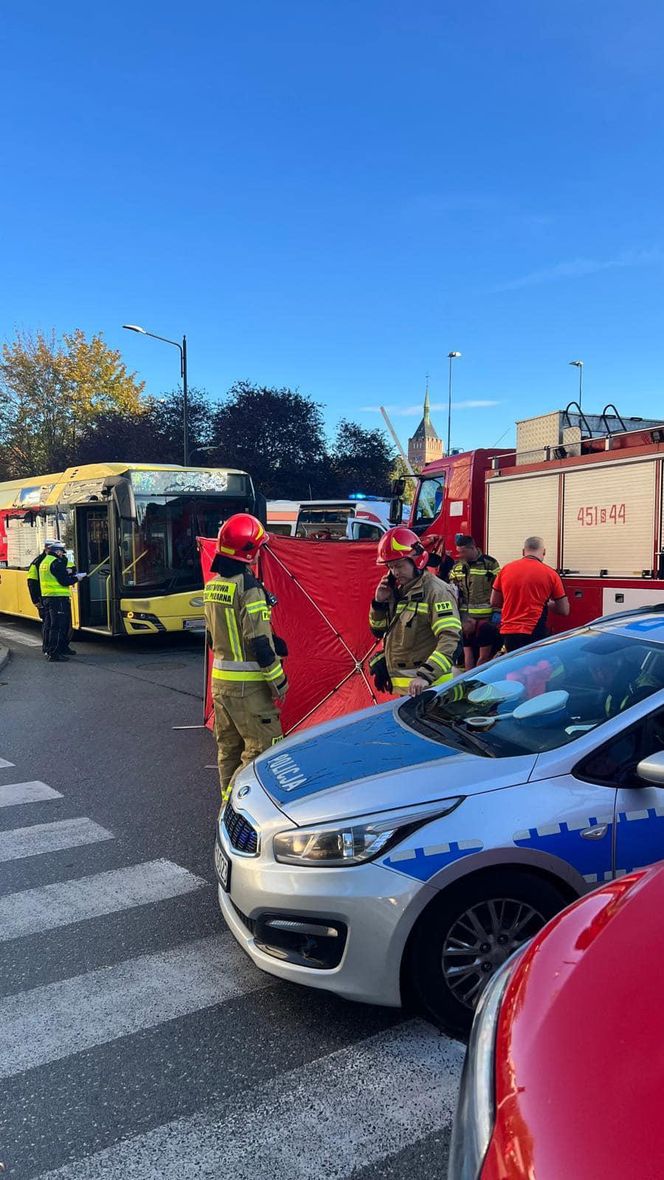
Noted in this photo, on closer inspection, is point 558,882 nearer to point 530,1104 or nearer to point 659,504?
point 530,1104

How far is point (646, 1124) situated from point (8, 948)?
3.25 meters

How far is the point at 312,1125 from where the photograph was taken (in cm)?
251

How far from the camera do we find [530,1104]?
4.66 feet

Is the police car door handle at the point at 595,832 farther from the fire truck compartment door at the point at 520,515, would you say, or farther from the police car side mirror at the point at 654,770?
the fire truck compartment door at the point at 520,515

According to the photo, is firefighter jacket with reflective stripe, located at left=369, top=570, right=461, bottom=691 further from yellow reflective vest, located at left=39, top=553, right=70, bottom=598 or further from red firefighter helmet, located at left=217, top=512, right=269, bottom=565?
yellow reflective vest, located at left=39, top=553, right=70, bottom=598

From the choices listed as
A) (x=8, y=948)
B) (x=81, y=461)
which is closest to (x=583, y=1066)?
(x=8, y=948)

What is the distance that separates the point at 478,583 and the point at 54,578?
6879mm

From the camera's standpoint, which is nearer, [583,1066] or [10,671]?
[583,1066]

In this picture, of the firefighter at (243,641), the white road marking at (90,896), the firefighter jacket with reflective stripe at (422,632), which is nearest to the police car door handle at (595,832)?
the firefighter jacket with reflective stripe at (422,632)

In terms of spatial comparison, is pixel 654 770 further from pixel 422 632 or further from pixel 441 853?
pixel 422 632

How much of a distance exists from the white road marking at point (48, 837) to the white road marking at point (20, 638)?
988 centimetres

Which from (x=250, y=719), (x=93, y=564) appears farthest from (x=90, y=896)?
(x=93, y=564)

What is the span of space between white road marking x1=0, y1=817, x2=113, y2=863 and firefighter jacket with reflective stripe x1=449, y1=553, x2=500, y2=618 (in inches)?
228

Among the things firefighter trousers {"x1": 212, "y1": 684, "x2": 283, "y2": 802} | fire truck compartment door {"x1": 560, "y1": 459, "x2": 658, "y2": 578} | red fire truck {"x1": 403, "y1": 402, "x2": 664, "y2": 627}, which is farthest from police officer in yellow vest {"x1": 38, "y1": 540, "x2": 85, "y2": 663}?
firefighter trousers {"x1": 212, "y1": 684, "x2": 283, "y2": 802}
